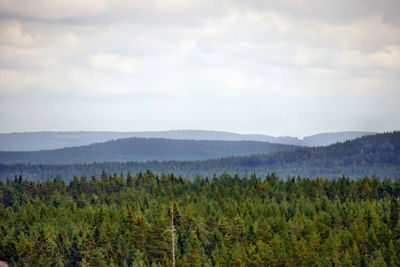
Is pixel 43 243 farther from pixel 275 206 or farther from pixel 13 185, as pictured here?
pixel 13 185

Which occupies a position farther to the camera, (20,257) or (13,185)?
(13,185)

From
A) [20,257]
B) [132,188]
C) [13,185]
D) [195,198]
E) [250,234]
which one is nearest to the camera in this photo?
[20,257]

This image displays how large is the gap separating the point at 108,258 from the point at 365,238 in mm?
34424

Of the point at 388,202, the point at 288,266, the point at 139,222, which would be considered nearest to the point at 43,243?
the point at 139,222

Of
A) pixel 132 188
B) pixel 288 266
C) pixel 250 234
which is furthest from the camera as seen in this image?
pixel 132 188

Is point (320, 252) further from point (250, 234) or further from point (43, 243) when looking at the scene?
point (43, 243)

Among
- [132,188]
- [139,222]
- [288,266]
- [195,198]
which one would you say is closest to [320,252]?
[288,266]

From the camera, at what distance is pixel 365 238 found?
316 feet

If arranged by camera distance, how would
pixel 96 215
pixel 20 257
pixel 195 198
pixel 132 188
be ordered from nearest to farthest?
pixel 20 257 < pixel 96 215 < pixel 195 198 < pixel 132 188

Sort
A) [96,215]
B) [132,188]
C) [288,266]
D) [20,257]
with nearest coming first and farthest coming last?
[288,266] < [20,257] < [96,215] < [132,188]

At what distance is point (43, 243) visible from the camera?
3969 inches

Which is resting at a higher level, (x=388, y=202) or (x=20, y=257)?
(x=388, y=202)

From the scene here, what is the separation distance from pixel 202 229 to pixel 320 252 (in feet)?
66.1

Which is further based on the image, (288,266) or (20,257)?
(20,257)
